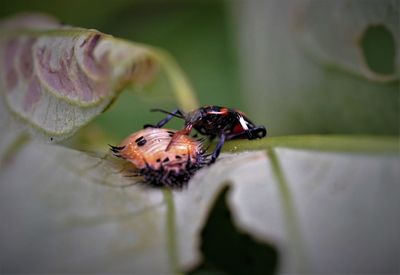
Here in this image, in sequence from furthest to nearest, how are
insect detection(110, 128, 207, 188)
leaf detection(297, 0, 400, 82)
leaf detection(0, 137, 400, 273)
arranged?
A: 1. leaf detection(297, 0, 400, 82)
2. insect detection(110, 128, 207, 188)
3. leaf detection(0, 137, 400, 273)

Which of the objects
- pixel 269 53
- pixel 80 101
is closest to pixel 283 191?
pixel 80 101

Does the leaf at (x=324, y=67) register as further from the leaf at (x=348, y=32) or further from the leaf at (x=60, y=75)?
the leaf at (x=60, y=75)

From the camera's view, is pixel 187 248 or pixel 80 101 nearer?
pixel 187 248

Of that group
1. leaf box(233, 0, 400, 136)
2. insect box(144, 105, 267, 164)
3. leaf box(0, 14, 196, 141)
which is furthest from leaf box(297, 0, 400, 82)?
leaf box(0, 14, 196, 141)

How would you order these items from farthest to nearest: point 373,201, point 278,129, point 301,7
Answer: point 278,129 → point 301,7 → point 373,201

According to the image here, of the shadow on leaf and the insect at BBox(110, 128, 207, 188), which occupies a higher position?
the insect at BBox(110, 128, 207, 188)

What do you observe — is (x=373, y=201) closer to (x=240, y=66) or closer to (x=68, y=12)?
(x=240, y=66)

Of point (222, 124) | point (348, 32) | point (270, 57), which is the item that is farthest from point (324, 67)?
point (222, 124)

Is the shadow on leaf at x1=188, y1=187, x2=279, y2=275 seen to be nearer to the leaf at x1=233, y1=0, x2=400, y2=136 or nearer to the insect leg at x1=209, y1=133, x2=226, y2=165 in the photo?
the insect leg at x1=209, y1=133, x2=226, y2=165
